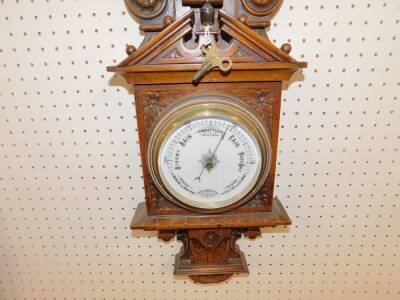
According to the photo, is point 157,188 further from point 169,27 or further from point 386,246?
point 386,246

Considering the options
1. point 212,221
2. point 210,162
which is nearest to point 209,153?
point 210,162

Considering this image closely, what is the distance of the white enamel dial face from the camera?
52 centimetres

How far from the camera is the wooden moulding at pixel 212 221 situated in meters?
0.59

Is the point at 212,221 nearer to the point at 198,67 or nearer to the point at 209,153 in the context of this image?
the point at 209,153

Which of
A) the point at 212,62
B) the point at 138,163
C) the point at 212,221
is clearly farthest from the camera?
the point at 138,163

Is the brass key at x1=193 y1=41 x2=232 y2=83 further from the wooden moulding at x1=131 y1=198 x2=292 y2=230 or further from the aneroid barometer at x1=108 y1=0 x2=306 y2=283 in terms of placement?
the wooden moulding at x1=131 y1=198 x2=292 y2=230

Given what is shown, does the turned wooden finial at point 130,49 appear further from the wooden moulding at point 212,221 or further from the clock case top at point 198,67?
the wooden moulding at point 212,221

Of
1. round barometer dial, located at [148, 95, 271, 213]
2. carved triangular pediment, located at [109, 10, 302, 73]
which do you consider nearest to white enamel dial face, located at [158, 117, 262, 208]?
round barometer dial, located at [148, 95, 271, 213]

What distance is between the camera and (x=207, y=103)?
52 cm

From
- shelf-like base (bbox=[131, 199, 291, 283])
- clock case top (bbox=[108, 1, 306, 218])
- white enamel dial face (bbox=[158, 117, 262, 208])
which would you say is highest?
clock case top (bbox=[108, 1, 306, 218])

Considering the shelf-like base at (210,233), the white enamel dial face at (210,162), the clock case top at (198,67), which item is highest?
the clock case top at (198,67)

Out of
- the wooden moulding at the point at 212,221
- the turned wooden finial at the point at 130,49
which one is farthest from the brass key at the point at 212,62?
the wooden moulding at the point at 212,221

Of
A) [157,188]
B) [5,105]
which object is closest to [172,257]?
[157,188]

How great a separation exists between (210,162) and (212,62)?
0.64 feet
